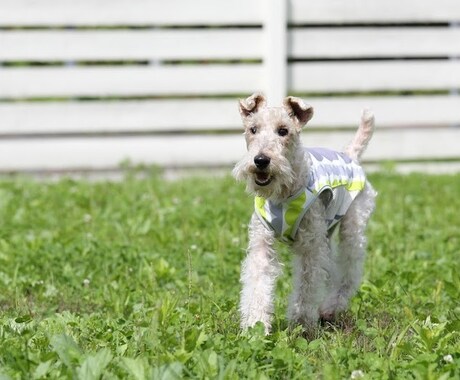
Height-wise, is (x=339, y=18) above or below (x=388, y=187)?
above

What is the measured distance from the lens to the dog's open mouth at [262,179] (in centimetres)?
404

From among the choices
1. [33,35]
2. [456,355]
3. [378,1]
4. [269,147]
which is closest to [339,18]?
[378,1]

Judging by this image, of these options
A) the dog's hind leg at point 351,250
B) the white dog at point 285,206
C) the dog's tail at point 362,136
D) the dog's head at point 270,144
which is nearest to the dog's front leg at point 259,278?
the white dog at point 285,206

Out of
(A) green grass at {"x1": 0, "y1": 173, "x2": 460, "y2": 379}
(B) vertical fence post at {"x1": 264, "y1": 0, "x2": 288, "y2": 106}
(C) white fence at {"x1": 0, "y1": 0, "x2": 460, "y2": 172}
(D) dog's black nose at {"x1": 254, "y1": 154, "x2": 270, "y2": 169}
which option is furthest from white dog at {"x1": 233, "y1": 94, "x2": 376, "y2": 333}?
(C) white fence at {"x1": 0, "y1": 0, "x2": 460, "y2": 172}

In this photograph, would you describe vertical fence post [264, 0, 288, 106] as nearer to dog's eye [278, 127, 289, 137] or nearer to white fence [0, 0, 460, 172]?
white fence [0, 0, 460, 172]

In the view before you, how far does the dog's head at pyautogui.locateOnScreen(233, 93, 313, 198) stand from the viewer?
4.02m

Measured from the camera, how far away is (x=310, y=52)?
9562 millimetres

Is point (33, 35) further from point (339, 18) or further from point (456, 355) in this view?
point (456, 355)

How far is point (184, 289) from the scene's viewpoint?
16.2ft

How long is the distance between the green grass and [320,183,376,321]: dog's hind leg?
14cm

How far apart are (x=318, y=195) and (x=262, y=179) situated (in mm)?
430

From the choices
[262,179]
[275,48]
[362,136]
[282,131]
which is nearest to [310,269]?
[262,179]

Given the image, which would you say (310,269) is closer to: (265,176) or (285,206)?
(285,206)

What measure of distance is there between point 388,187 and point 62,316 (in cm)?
490
